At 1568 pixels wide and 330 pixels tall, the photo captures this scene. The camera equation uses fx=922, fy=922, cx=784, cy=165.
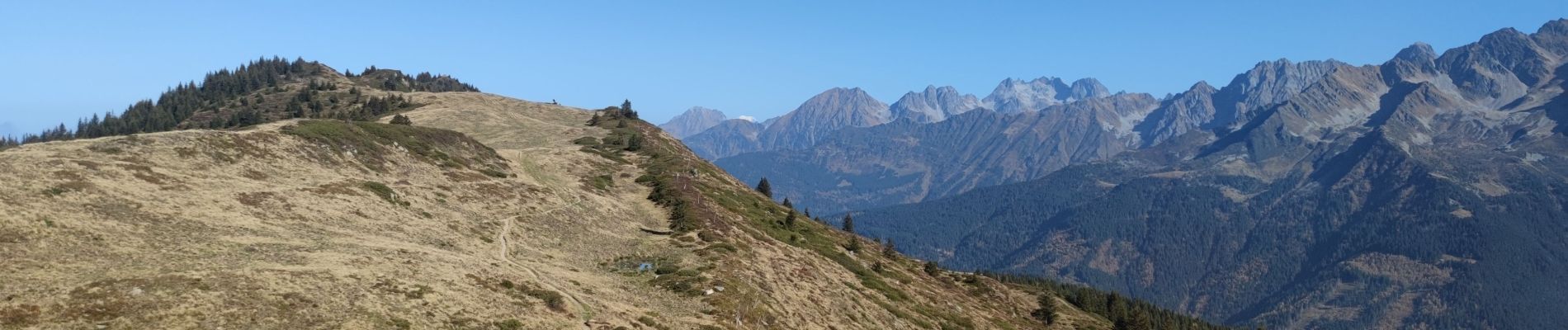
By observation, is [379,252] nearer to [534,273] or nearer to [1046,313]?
[534,273]

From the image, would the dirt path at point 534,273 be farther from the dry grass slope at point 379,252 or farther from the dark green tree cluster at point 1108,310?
the dark green tree cluster at point 1108,310

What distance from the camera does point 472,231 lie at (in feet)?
251

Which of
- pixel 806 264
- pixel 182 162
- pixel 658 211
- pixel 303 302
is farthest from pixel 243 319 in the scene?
pixel 658 211

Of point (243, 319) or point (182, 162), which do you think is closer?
point (243, 319)

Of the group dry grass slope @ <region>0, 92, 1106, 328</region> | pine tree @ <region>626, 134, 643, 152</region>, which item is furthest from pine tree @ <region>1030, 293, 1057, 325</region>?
pine tree @ <region>626, 134, 643, 152</region>

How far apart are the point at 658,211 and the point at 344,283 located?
6169cm

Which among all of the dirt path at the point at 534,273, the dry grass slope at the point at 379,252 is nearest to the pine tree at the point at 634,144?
the dry grass slope at the point at 379,252

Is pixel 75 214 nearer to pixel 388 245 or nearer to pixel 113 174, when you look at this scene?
pixel 113 174

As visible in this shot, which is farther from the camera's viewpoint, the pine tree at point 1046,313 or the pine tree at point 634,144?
the pine tree at point 634,144

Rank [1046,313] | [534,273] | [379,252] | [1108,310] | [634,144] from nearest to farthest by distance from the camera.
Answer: [379,252]
[534,273]
[1046,313]
[1108,310]
[634,144]

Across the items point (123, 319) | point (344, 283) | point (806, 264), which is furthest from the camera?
point (806, 264)

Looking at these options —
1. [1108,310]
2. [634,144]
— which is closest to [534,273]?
[634,144]

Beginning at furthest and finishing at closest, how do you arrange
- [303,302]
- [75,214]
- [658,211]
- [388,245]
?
[658,211]
[388,245]
[75,214]
[303,302]

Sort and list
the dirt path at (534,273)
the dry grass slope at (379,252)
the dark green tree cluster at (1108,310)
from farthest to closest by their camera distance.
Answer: the dark green tree cluster at (1108,310) → the dirt path at (534,273) → the dry grass slope at (379,252)
